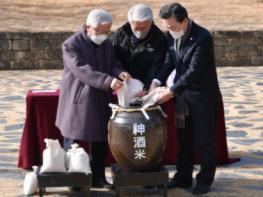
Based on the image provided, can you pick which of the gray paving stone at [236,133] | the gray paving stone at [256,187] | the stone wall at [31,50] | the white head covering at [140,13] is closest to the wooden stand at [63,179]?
the white head covering at [140,13]

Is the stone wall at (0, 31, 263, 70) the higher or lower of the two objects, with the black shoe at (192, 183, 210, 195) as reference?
higher

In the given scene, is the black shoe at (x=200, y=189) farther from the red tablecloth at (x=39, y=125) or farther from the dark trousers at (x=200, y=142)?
the red tablecloth at (x=39, y=125)

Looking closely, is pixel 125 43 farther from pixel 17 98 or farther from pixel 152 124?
pixel 17 98

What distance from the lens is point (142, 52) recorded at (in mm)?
6281

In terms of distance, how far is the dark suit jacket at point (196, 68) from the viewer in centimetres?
583

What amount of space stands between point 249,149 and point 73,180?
2.88 metres

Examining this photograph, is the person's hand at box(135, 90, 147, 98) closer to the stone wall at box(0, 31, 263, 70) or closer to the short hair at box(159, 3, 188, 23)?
the short hair at box(159, 3, 188, 23)

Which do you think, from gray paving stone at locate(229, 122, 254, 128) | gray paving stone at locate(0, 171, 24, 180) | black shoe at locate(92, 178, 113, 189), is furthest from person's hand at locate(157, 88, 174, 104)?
gray paving stone at locate(229, 122, 254, 128)

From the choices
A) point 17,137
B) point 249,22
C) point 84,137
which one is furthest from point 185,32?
point 249,22

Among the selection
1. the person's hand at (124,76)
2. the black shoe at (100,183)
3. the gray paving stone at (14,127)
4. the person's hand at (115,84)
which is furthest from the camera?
the gray paving stone at (14,127)

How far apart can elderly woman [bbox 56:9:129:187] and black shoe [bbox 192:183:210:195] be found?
0.90m

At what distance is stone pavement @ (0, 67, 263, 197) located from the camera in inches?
248

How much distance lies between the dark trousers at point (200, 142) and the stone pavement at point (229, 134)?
0.17 meters

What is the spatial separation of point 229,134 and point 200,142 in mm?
2878
